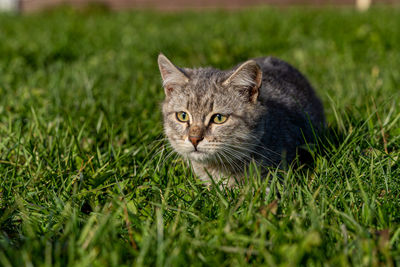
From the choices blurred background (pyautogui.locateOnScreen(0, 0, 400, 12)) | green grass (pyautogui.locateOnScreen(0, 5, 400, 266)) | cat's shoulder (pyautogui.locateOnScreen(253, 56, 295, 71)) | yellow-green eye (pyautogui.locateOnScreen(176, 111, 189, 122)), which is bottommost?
green grass (pyautogui.locateOnScreen(0, 5, 400, 266))

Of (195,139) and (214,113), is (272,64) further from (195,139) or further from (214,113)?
(195,139)

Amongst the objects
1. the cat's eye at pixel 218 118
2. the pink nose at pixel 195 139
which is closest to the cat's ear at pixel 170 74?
the cat's eye at pixel 218 118

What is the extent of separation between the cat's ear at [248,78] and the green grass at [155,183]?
63 centimetres

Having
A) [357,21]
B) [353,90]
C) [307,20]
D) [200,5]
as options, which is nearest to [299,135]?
[353,90]

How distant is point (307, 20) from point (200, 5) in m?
8.19

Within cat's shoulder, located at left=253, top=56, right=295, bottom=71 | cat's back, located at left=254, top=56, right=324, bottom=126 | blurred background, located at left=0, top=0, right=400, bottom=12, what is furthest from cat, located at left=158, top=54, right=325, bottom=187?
blurred background, located at left=0, top=0, right=400, bottom=12

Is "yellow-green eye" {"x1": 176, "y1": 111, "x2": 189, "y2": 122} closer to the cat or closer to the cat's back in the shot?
the cat

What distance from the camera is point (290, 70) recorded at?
12.3 feet

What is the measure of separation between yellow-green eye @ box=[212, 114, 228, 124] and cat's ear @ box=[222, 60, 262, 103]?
251 mm

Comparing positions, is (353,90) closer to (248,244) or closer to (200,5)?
(248,244)

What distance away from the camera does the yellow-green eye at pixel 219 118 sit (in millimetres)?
2678

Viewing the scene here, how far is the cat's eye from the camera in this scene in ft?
8.79

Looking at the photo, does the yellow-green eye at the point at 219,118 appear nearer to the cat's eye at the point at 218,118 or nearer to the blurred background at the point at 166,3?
the cat's eye at the point at 218,118

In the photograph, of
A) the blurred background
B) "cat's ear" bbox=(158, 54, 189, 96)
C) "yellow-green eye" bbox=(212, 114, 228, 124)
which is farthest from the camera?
the blurred background
